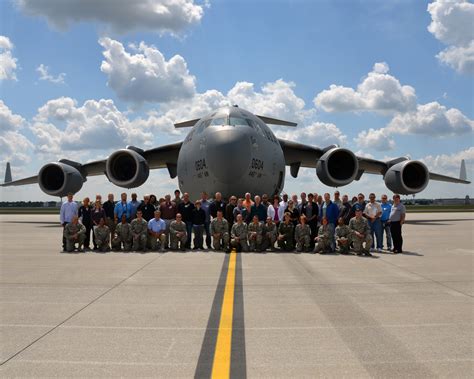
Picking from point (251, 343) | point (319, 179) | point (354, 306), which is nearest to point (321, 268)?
point (354, 306)

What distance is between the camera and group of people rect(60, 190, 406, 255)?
1127 centimetres

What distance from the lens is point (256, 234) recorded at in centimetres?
1138

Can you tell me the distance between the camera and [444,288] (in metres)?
6.50

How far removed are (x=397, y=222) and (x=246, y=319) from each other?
765 centimetres

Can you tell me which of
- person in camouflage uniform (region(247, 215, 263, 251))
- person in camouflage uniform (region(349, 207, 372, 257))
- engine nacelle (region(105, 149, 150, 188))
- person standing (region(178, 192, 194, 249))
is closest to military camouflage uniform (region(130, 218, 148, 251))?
person standing (region(178, 192, 194, 249))

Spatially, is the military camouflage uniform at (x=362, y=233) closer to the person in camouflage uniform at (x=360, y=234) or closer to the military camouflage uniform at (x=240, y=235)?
the person in camouflage uniform at (x=360, y=234)

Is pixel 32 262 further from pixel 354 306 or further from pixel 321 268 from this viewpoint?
pixel 354 306

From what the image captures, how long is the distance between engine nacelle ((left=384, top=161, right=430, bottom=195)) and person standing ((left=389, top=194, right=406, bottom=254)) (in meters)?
9.76

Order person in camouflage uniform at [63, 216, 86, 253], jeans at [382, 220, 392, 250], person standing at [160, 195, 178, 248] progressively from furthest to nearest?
person standing at [160, 195, 178, 248], jeans at [382, 220, 392, 250], person in camouflage uniform at [63, 216, 86, 253]

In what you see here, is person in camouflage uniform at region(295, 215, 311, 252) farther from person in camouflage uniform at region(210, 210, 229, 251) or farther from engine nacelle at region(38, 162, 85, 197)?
engine nacelle at region(38, 162, 85, 197)

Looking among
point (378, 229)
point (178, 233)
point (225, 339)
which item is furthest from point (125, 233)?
point (225, 339)

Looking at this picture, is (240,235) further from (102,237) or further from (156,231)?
(102,237)

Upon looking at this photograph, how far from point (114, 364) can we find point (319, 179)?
15969 mm

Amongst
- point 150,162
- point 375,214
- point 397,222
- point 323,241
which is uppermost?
point 150,162
